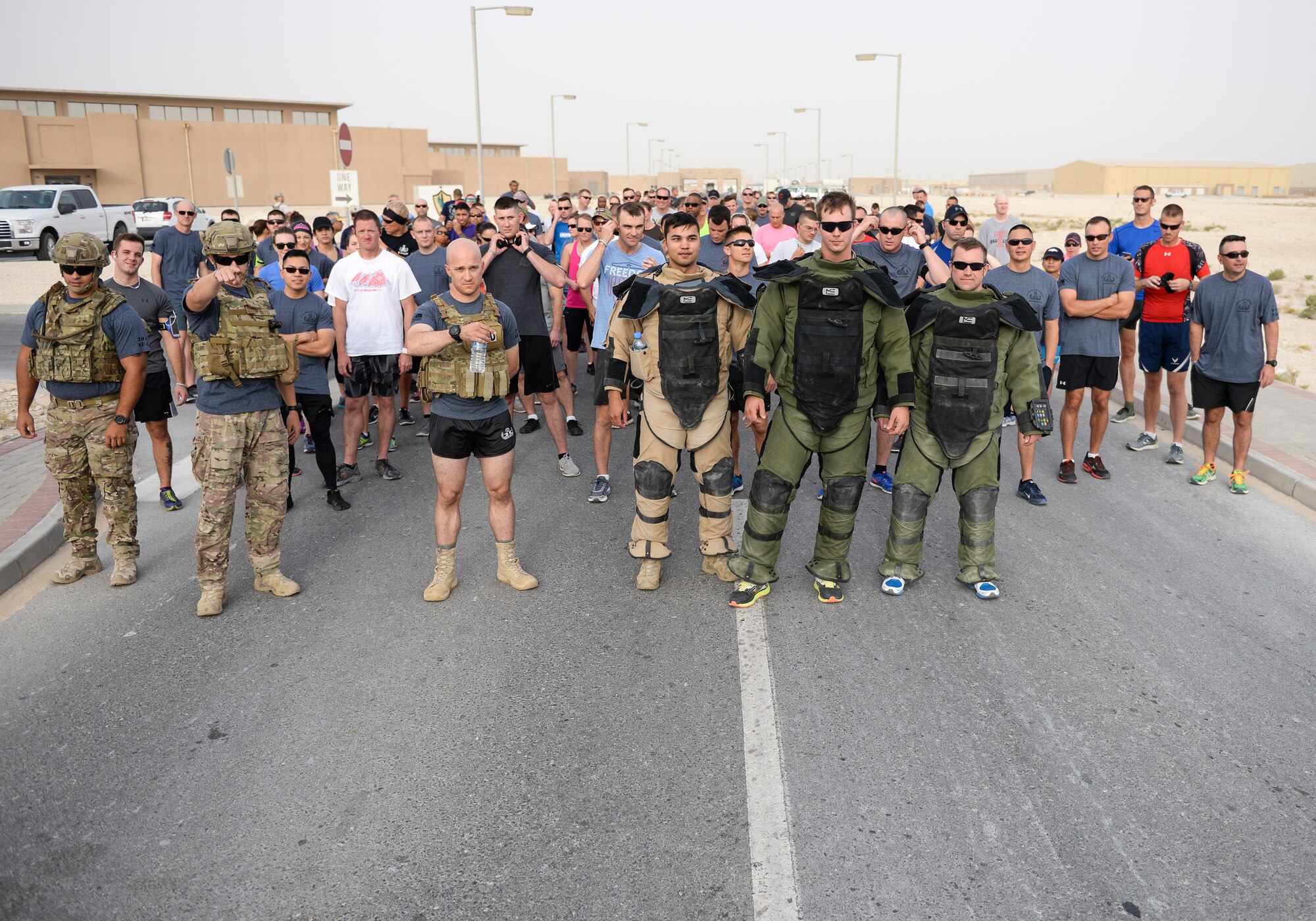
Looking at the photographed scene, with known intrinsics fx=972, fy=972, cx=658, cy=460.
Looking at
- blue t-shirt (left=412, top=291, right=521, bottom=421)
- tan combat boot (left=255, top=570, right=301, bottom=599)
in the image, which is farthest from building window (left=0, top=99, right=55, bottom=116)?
blue t-shirt (left=412, top=291, right=521, bottom=421)

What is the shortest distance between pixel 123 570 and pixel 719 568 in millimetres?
3490

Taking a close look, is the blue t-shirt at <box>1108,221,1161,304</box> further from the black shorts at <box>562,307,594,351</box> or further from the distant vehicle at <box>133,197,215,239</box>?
the distant vehicle at <box>133,197,215,239</box>

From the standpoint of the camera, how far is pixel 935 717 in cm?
414

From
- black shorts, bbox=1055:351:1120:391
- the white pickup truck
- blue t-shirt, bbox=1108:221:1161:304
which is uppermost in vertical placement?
the white pickup truck

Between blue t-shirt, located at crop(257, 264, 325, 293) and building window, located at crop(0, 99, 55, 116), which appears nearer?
blue t-shirt, located at crop(257, 264, 325, 293)

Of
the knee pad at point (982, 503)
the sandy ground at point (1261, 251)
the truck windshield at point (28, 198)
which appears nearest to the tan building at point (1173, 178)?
the sandy ground at point (1261, 251)

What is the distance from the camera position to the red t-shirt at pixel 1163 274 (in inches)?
332

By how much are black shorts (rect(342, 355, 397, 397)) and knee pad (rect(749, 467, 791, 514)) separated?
3718 mm

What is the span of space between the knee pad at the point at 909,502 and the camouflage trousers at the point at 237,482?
11.3ft

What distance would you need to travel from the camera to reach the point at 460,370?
5.27 m

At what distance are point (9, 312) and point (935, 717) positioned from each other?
791 inches

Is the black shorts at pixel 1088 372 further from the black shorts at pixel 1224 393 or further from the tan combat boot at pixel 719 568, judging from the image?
the tan combat boot at pixel 719 568

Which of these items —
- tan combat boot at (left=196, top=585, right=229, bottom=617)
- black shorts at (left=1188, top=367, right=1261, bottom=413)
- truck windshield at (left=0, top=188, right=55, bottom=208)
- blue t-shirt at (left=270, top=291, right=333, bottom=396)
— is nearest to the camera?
tan combat boot at (left=196, top=585, right=229, bottom=617)

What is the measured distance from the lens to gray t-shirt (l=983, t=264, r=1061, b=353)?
7277mm
